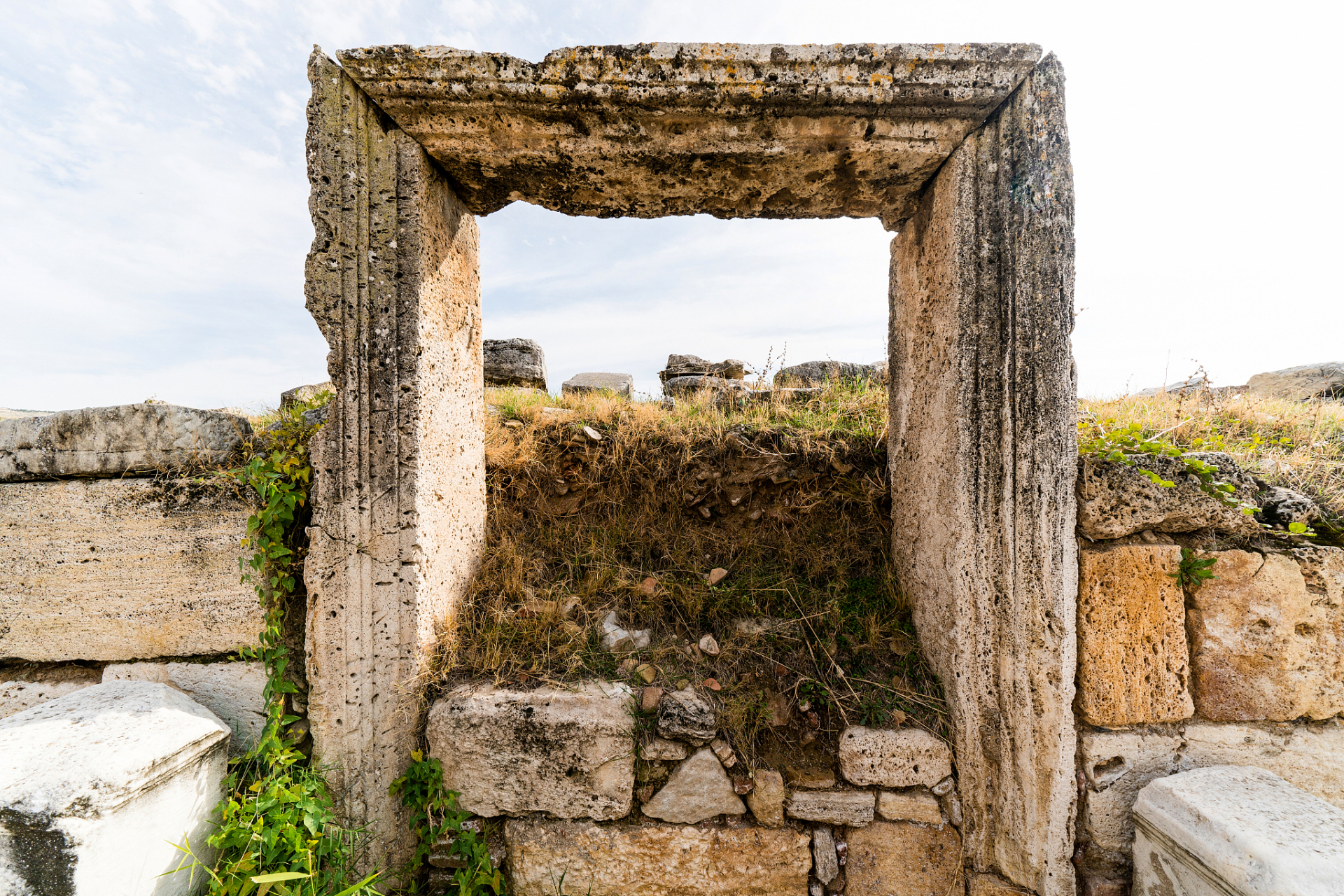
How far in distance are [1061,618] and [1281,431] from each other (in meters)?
2.15

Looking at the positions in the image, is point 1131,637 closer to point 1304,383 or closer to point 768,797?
point 768,797

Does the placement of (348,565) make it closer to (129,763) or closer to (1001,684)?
(129,763)

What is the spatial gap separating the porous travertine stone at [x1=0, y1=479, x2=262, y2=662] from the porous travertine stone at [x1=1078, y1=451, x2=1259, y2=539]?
3.27 m

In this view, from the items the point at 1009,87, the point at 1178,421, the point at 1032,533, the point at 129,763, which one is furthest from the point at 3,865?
the point at 1178,421

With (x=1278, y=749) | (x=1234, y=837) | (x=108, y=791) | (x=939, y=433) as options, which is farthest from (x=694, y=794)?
(x=1278, y=749)

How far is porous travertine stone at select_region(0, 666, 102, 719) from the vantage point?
207cm

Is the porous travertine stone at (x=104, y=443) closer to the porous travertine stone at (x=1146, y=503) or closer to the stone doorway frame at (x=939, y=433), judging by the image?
the stone doorway frame at (x=939, y=433)

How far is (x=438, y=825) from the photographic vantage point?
195cm

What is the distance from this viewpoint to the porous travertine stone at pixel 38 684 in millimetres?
2072

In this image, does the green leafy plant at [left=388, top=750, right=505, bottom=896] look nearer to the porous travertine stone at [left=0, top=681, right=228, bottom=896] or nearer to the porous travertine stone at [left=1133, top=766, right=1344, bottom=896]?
the porous travertine stone at [left=0, top=681, right=228, bottom=896]

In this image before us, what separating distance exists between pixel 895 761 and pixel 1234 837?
92 centimetres

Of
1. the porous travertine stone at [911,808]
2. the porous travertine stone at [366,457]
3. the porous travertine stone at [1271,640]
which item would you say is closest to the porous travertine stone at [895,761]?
the porous travertine stone at [911,808]

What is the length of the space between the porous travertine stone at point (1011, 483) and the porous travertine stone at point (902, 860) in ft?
0.34

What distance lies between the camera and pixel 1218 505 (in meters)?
1.84
